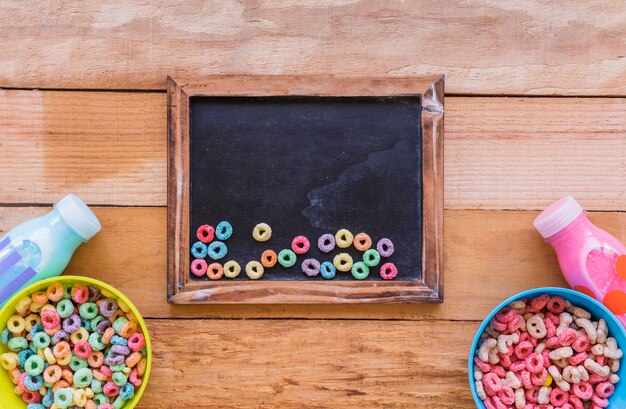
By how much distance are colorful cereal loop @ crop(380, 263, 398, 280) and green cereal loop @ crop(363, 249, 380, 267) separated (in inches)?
0.5

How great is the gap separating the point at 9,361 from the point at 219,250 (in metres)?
0.31

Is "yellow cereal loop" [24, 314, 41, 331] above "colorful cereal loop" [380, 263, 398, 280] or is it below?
below

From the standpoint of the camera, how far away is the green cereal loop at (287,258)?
0.85 m

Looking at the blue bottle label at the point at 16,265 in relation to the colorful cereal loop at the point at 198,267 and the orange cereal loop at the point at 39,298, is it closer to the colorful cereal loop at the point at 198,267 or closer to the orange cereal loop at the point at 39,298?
the orange cereal loop at the point at 39,298

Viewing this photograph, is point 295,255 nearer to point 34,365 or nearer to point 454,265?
point 454,265

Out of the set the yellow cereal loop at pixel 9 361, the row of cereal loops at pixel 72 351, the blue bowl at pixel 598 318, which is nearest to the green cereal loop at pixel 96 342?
the row of cereal loops at pixel 72 351

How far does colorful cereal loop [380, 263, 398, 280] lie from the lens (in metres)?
0.85

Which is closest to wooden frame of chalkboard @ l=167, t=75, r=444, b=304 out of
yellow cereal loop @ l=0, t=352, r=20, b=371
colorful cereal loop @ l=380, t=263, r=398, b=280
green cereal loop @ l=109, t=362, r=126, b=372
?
colorful cereal loop @ l=380, t=263, r=398, b=280

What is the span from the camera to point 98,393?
79 centimetres

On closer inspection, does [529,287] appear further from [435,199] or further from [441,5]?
[441,5]

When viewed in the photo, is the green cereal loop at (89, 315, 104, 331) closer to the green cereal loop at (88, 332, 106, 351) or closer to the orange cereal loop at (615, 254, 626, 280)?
the green cereal loop at (88, 332, 106, 351)

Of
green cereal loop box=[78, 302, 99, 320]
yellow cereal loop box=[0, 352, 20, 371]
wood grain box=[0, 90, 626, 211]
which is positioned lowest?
yellow cereal loop box=[0, 352, 20, 371]

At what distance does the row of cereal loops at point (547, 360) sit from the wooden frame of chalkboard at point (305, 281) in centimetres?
11

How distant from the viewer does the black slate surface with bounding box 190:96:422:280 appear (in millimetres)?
853
